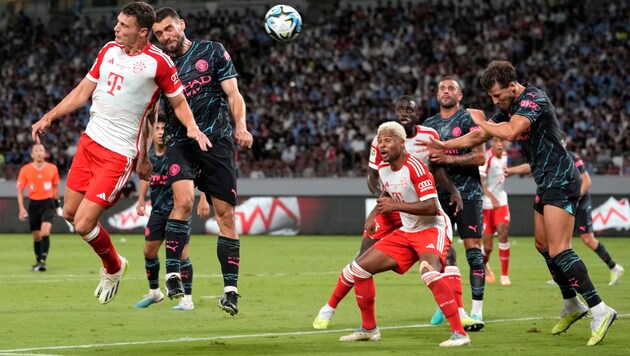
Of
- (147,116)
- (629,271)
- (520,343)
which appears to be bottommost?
(629,271)

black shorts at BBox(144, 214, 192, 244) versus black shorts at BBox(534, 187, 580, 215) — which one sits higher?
black shorts at BBox(534, 187, 580, 215)

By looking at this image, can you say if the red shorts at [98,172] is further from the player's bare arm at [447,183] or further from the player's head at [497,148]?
the player's head at [497,148]

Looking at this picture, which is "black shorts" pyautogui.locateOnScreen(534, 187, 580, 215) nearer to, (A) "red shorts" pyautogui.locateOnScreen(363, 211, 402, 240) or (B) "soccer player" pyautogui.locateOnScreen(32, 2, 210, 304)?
(A) "red shorts" pyautogui.locateOnScreen(363, 211, 402, 240)

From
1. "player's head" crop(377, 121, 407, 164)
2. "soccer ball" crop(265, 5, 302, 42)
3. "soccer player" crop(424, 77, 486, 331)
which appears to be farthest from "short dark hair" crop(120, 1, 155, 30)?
"soccer player" crop(424, 77, 486, 331)

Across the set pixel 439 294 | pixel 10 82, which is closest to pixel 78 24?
pixel 10 82

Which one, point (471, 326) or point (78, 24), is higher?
point (78, 24)

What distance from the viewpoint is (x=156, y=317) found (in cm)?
1181

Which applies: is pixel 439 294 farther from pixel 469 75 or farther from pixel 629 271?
pixel 469 75

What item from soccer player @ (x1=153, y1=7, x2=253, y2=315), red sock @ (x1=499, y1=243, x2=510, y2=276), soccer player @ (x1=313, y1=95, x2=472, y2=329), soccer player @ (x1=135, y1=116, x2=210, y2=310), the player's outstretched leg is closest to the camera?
the player's outstretched leg

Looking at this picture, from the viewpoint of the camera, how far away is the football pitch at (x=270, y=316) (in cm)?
926

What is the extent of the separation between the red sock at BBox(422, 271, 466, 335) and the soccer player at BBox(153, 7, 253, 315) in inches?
75.7

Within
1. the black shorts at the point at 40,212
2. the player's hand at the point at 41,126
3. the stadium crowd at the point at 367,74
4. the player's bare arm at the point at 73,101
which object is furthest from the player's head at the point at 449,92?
the stadium crowd at the point at 367,74

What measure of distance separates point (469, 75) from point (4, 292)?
2414 centimetres

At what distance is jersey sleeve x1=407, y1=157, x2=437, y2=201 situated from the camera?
9.74m
